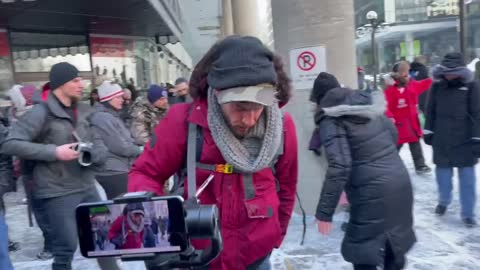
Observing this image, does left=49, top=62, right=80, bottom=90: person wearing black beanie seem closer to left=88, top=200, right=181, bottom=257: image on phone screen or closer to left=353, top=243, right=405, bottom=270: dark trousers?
left=88, top=200, right=181, bottom=257: image on phone screen

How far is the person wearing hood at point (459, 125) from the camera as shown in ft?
17.6

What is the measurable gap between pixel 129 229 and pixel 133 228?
14 mm

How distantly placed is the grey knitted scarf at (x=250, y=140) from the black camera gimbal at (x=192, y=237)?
290mm

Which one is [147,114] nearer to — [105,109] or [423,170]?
[105,109]

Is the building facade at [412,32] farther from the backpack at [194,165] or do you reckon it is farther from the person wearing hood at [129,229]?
the person wearing hood at [129,229]

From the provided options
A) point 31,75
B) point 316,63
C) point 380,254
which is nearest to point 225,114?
point 380,254

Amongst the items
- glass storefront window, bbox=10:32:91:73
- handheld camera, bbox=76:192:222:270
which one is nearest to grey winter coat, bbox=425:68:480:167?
handheld camera, bbox=76:192:222:270

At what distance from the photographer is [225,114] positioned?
216 cm

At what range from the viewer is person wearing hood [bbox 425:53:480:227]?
538 cm

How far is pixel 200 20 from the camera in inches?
1266

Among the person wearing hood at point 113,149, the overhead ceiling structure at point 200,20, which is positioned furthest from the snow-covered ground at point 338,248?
the overhead ceiling structure at point 200,20

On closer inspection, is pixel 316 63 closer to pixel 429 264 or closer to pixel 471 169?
pixel 471 169

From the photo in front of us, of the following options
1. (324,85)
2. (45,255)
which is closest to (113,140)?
(45,255)

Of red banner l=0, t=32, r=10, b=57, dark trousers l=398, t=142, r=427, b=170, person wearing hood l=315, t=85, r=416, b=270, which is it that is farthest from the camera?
red banner l=0, t=32, r=10, b=57
